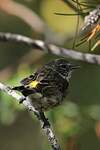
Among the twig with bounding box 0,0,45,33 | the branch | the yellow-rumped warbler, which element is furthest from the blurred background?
the branch

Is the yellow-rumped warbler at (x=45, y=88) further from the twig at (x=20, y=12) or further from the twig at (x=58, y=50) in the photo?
the twig at (x=20, y=12)

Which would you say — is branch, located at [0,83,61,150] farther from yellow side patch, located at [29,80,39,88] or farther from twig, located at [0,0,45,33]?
twig, located at [0,0,45,33]

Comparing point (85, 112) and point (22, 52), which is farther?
point (22, 52)

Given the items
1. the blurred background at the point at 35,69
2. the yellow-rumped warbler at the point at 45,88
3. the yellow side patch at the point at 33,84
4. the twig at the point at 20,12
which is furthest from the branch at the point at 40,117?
the twig at the point at 20,12

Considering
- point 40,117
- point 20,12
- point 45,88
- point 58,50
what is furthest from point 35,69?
point 58,50

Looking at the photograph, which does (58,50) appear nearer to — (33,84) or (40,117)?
(40,117)

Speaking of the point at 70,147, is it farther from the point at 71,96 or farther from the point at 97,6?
the point at 71,96

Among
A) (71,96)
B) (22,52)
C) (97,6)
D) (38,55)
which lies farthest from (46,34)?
(97,6)
